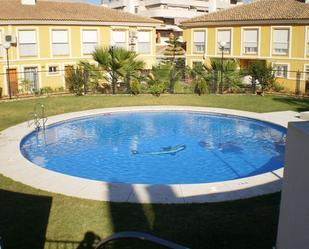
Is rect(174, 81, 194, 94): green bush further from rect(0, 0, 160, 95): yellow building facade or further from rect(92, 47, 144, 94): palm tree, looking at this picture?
rect(0, 0, 160, 95): yellow building facade

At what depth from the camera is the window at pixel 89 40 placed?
3562 centimetres

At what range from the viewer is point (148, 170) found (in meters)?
13.3

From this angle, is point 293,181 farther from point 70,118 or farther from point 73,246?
point 70,118

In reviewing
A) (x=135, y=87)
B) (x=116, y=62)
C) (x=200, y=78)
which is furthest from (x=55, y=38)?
(x=200, y=78)

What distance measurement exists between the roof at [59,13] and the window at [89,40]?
1.12 m

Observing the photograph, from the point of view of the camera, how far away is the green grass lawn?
23.6 ft

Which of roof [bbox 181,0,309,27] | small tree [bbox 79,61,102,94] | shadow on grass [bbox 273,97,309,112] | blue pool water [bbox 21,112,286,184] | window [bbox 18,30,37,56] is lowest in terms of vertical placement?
blue pool water [bbox 21,112,286,184]

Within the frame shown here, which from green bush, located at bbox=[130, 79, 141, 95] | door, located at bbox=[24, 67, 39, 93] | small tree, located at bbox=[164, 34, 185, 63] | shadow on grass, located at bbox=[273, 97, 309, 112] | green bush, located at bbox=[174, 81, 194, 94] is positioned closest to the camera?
shadow on grass, located at bbox=[273, 97, 309, 112]

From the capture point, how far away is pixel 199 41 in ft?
131

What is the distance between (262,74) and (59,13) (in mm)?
18543

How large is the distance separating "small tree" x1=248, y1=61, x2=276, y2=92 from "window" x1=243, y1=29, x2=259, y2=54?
9698 mm

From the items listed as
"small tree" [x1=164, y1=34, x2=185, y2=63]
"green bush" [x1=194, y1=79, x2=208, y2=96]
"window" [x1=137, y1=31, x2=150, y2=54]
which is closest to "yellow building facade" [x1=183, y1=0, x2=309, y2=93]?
"window" [x1=137, y1=31, x2=150, y2=54]

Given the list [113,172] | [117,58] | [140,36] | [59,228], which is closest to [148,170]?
[113,172]

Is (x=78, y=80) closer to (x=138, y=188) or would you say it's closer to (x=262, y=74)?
(x=262, y=74)
